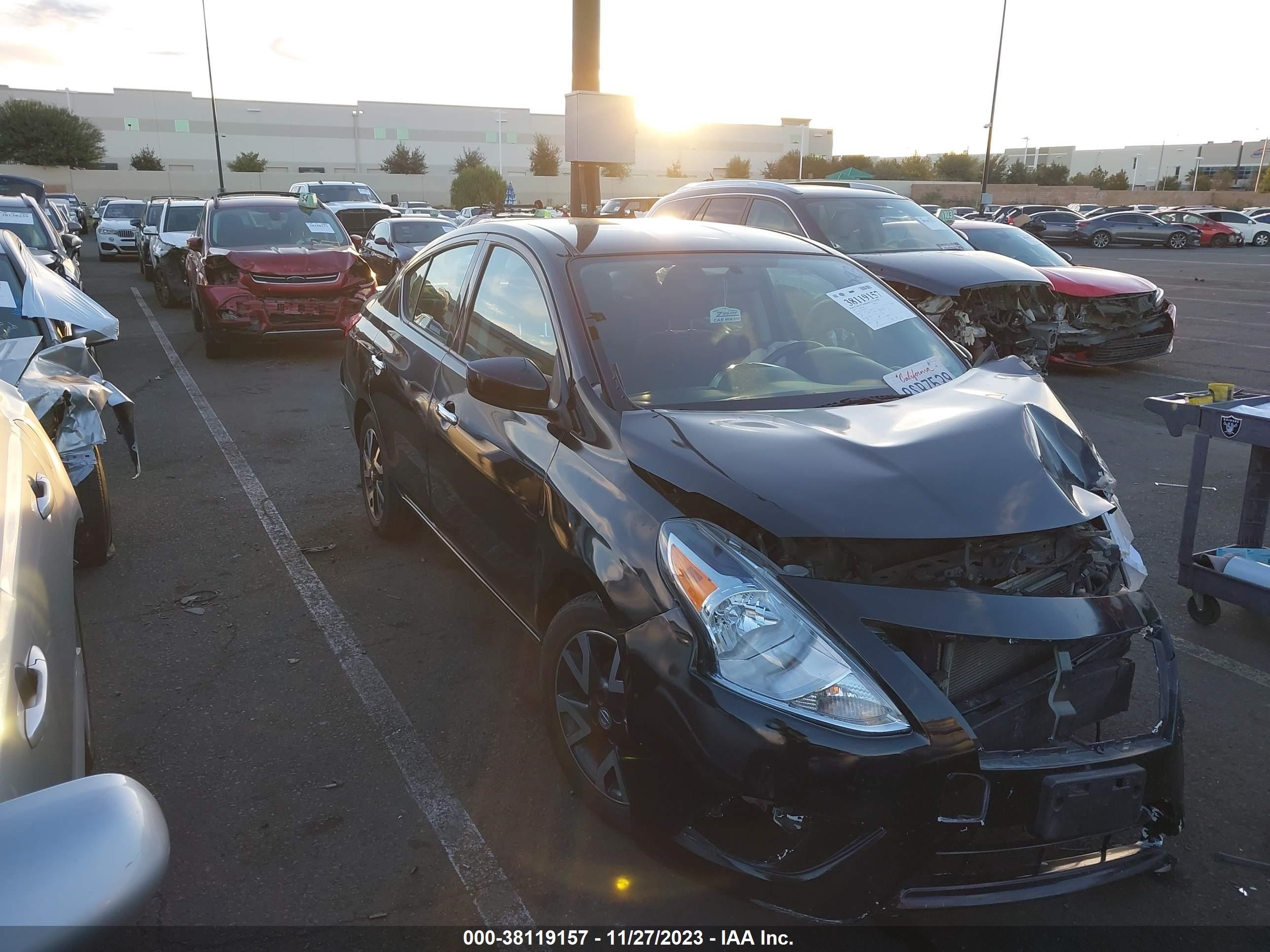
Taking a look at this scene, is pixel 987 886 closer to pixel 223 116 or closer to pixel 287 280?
pixel 287 280

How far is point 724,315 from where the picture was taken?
3.53m

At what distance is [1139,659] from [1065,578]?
277mm

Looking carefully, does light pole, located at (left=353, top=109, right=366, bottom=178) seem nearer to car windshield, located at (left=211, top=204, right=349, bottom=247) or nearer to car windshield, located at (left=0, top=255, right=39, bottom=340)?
car windshield, located at (left=211, top=204, right=349, bottom=247)

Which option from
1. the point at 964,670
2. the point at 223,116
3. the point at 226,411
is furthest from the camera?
the point at 223,116

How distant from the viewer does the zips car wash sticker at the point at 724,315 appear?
11.5ft

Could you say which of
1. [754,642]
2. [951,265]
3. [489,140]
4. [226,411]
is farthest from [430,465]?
[489,140]

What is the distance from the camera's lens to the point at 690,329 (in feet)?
11.2

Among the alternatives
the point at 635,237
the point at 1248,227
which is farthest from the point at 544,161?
the point at 635,237

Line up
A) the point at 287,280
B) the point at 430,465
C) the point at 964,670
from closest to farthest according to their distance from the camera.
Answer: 1. the point at 964,670
2. the point at 430,465
3. the point at 287,280

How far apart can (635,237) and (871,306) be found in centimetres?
101

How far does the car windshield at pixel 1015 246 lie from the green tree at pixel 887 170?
59108 mm

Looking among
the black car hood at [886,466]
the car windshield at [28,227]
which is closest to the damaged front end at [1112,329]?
the black car hood at [886,466]

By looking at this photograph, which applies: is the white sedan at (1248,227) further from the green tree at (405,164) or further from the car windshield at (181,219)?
the green tree at (405,164)

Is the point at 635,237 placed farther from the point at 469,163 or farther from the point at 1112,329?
the point at 469,163
